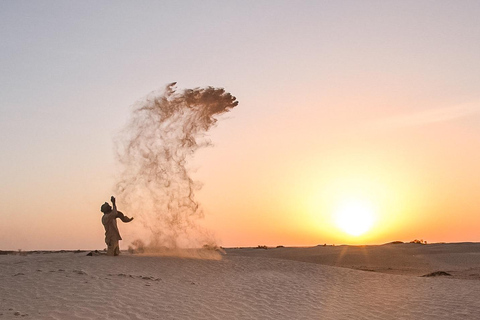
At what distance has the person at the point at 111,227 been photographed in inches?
915

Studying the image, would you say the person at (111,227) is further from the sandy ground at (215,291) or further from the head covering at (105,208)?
the sandy ground at (215,291)

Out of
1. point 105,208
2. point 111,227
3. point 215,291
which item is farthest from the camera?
point 105,208

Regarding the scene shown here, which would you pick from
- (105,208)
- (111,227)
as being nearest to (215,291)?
(111,227)

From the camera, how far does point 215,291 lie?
1739cm

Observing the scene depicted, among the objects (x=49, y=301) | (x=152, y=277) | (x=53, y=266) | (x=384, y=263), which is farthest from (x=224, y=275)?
(x=384, y=263)

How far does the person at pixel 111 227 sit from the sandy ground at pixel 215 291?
1.24m

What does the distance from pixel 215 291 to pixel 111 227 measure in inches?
309

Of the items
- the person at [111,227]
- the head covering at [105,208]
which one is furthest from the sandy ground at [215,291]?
the head covering at [105,208]

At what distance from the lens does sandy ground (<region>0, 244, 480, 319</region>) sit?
45.2ft

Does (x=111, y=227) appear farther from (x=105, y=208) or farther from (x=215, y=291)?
(x=215, y=291)

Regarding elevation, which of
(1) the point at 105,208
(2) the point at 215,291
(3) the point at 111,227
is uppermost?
(1) the point at 105,208

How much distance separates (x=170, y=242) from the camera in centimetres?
2567

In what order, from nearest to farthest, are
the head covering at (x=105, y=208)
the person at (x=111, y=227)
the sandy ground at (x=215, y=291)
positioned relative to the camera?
the sandy ground at (x=215, y=291) < the person at (x=111, y=227) < the head covering at (x=105, y=208)

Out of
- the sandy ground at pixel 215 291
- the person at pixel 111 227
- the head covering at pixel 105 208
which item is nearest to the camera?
the sandy ground at pixel 215 291
